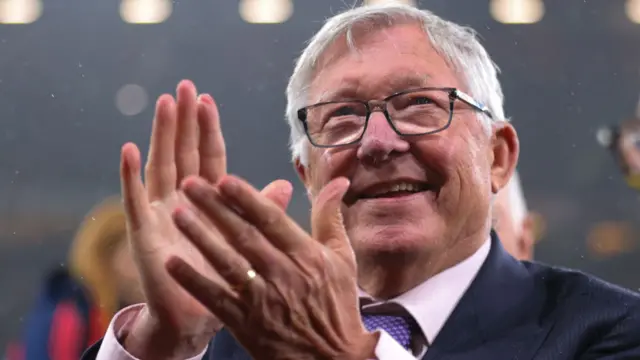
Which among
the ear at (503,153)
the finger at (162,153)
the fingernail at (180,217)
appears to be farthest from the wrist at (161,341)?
the ear at (503,153)

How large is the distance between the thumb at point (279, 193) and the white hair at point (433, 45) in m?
0.31

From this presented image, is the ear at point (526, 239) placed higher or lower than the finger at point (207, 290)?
lower

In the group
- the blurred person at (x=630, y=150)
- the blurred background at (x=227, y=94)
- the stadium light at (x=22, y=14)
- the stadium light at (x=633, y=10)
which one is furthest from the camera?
the stadium light at (x=22, y=14)

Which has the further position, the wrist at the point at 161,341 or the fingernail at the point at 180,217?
the wrist at the point at 161,341

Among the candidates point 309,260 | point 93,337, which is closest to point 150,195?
point 309,260

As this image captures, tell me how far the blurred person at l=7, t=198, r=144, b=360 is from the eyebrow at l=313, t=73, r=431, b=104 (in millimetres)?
286

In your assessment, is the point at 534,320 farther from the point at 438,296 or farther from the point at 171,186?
the point at 171,186

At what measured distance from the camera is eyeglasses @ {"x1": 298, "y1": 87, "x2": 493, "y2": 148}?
0.85m

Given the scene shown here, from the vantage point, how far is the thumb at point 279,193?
60 centimetres

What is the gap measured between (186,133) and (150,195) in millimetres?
64

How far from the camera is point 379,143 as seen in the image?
84 cm

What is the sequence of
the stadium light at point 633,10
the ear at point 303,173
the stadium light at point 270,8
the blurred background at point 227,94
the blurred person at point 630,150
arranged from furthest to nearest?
the stadium light at point 633,10
the blurred background at point 227,94
the blurred person at point 630,150
the stadium light at point 270,8
the ear at point 303,173

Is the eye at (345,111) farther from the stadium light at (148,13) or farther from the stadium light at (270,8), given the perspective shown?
the stadium light at (148,13)

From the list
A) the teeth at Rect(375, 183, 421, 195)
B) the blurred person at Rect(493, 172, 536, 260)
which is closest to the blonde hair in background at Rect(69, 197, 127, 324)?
the teeth at Rect(375, 183, 421, 195)
